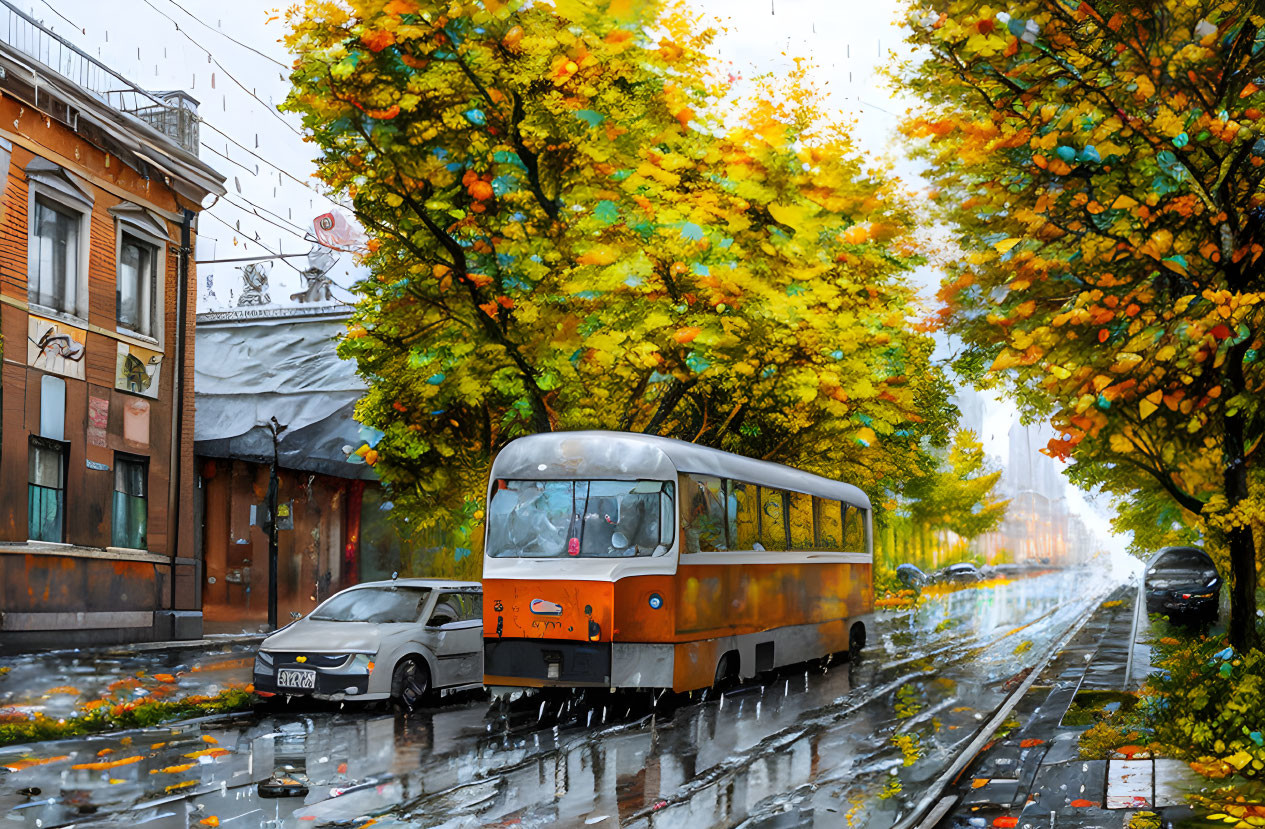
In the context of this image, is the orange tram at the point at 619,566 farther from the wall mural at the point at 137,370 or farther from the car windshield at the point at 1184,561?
the car windshield at the point at 1184,561

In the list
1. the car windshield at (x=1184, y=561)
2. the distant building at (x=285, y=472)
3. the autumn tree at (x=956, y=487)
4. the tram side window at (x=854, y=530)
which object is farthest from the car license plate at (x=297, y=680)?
the autumn tree at (x=956, y=487)

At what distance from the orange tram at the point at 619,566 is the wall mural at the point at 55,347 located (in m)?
10.3

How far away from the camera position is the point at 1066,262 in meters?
10.7

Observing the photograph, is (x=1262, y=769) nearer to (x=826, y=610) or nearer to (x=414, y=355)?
(x=826, y=610)

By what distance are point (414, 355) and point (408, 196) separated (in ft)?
8.29

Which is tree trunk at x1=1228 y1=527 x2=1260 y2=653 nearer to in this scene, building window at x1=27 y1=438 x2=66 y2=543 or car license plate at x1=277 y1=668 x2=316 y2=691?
car license plate at x1=277 y1=668 x2=316 y2=691

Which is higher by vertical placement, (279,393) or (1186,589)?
(279,393)

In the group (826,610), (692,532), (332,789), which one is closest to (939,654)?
(826,610)

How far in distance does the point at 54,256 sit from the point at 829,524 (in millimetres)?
14790

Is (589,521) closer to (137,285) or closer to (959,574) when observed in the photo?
(137,285)

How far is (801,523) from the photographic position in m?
18.6

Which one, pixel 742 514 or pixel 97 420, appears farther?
pixel 97 420

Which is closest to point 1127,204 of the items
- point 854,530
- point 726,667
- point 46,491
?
point 726,667

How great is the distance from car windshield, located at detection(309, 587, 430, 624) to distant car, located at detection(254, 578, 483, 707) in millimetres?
13
